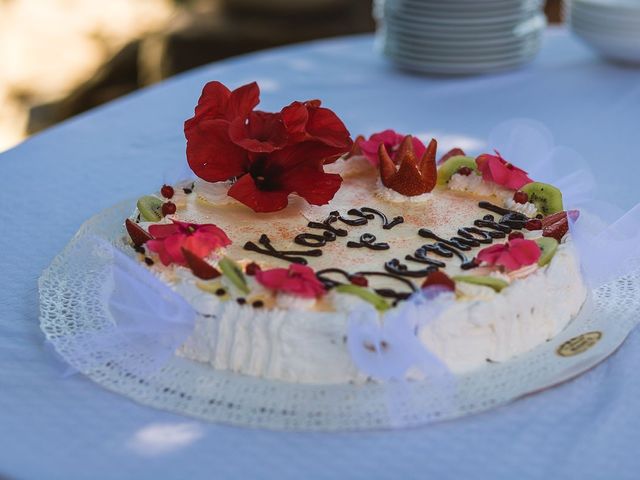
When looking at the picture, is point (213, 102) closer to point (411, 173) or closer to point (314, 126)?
point (314, 126)

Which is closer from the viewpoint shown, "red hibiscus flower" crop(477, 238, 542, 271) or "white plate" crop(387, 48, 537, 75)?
"red hibiscus flower" crop(477, 238, 542, 271)

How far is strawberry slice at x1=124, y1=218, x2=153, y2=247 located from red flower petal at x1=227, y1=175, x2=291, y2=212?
0.58 ft

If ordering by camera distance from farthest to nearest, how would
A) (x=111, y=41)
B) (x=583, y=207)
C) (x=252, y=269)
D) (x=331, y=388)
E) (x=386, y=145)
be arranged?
(x=111, y=41) < (x=386, y=145) < (x=583, y=207) < (x=252, y=269) < (x=331, y=388)

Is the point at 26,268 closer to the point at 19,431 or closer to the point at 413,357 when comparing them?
the point at 19,431

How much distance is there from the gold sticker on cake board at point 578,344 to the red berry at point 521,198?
0.34 m

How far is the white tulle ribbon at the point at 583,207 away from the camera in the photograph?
1.62 meters

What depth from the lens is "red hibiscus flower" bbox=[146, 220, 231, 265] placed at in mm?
1497

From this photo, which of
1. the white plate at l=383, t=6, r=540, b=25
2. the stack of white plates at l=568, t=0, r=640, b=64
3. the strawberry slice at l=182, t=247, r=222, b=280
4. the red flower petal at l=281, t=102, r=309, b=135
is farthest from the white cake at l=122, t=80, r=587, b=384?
the stack of white plates at l=568, t=0, r=640, b=64

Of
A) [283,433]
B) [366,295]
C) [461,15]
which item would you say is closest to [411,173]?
[366,295]

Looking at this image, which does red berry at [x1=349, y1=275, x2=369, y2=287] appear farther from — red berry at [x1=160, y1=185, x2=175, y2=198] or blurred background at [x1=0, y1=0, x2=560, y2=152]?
blurred background at [x1=0, y1=0, x2=560, y2=152]

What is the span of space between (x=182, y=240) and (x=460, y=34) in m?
1.39

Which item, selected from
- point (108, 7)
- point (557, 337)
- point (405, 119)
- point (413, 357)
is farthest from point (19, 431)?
point (108, 7)

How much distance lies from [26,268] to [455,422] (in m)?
0.83

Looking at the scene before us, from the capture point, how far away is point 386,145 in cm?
195
